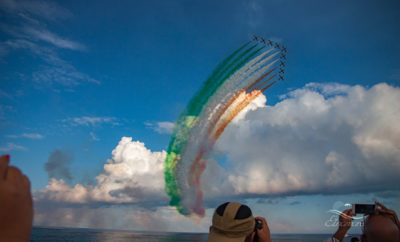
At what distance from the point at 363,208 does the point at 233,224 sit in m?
2.42

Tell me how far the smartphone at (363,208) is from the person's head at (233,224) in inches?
79.9

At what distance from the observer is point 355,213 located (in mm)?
4598

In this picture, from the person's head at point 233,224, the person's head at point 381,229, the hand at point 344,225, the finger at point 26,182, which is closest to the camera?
the finger at point 26,182

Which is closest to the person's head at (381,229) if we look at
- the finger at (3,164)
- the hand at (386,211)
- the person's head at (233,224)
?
the hand at (386,211)

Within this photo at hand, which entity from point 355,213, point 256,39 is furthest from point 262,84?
point 355,213

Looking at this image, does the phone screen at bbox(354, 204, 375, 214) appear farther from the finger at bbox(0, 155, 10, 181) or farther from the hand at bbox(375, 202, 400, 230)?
the finger at bbox(0, 155, 10, 181)

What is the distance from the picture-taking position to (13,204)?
6.30 feet

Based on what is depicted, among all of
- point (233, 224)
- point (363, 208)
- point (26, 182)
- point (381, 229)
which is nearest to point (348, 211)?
point (363, 208)

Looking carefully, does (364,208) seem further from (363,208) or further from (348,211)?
(348,211)

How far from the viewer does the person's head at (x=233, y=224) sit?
3609 millimetres

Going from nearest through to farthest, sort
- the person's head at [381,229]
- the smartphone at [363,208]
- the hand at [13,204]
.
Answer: the hand at [13,204], the person's head at [381,229], the smartphone at [363,208]

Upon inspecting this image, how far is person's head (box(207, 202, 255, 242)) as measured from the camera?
3.61m

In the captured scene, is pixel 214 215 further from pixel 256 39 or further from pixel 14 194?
Answer: pixel 256 39

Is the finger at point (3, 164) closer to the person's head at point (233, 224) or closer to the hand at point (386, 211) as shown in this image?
the person's head at point (233, 224)
